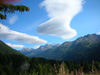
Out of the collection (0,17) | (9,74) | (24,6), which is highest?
(24,6)

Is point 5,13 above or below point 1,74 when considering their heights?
above

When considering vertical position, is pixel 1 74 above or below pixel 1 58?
below

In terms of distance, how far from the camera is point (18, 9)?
8461 millimetres

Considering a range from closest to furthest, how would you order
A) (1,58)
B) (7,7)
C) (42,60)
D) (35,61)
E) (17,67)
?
1. (7,7)
2. (1,58)
3. (17,67)
4. (35,61)
5. (42,60)

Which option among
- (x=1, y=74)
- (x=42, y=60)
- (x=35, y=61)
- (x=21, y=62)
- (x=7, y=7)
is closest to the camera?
(x=7, y=7)

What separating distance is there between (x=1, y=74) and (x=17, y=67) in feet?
254

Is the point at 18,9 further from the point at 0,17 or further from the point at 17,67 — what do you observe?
the point at 17,67

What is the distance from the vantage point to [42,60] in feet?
404

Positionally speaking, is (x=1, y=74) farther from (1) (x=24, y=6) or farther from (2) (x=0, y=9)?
(1) (x=24, y=6)

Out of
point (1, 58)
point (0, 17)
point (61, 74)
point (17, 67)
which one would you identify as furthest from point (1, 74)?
point (17, 67)

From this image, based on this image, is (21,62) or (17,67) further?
(21,62)

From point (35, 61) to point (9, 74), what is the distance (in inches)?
3793

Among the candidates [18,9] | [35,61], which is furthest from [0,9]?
[35,61]

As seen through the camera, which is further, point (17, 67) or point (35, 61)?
point (35, 61)
